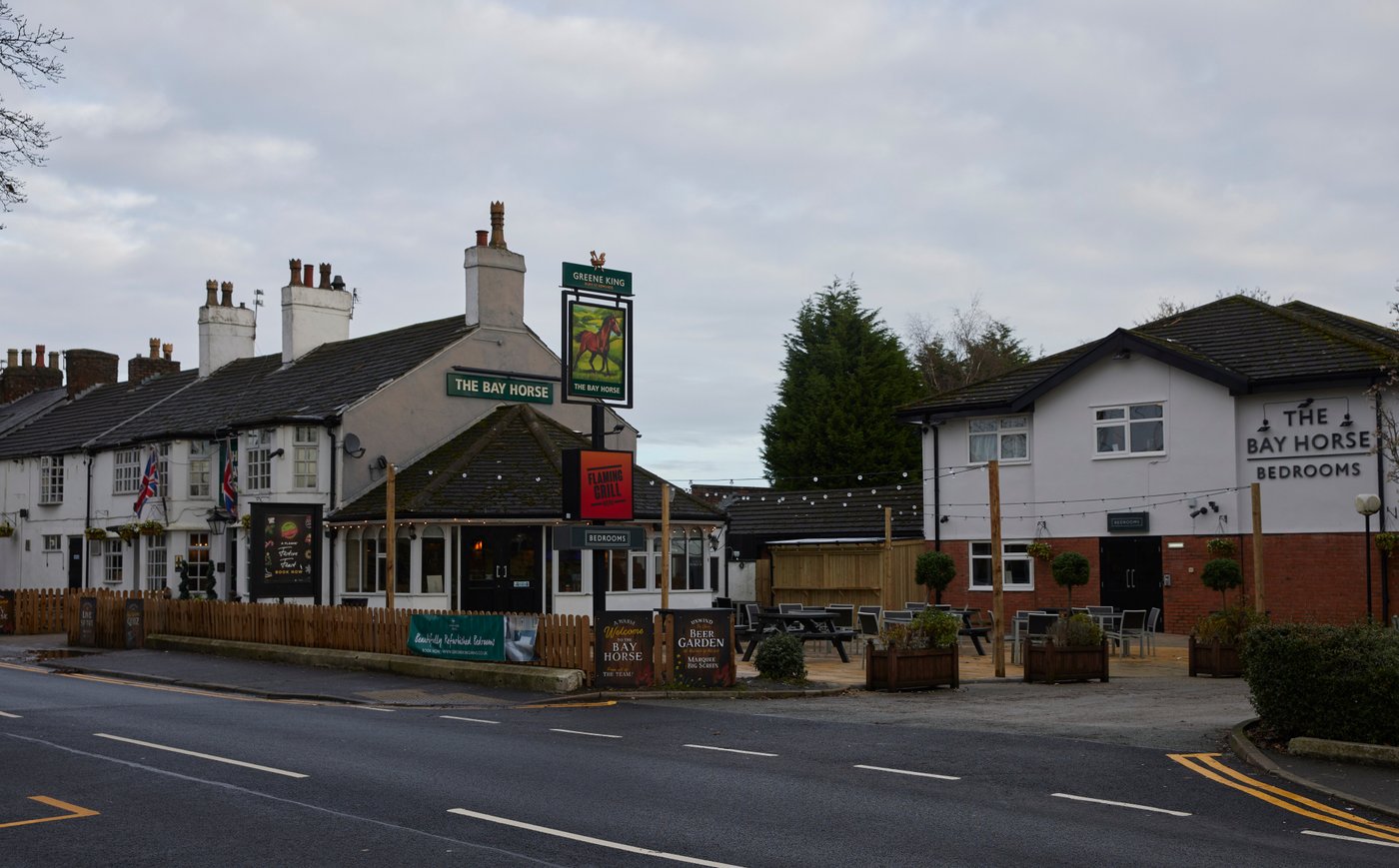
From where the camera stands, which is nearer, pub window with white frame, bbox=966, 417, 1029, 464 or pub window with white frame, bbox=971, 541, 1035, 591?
pub window with white frame, bbox=971, 541, 1035, 591

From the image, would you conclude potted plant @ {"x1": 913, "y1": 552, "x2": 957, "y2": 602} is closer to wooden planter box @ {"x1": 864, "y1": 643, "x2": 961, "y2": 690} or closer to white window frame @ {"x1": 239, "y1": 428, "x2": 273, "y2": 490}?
wooden planter box @ {"x1": 864, "y1": 643, "x2": 961, "y2": 690}

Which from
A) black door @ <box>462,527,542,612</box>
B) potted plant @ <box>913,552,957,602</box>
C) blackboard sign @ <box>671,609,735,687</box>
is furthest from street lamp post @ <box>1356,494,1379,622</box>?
black door @ <box>462,527,542,612</box>

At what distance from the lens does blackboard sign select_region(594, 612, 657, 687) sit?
19.8 m

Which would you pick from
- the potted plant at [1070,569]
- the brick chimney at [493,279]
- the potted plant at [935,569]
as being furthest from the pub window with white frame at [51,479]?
the potted plant at [1070,569]

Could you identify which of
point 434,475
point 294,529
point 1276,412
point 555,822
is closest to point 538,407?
point 434,475

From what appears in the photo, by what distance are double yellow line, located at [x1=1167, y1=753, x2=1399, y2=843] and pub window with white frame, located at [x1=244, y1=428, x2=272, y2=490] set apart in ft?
86.0

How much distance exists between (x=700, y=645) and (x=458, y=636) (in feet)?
15.6

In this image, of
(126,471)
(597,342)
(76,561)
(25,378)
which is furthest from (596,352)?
(25,378)

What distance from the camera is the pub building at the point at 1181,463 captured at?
2927 centimetres

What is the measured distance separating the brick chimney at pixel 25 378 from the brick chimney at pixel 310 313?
20393mm

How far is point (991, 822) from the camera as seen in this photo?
9.83 metres

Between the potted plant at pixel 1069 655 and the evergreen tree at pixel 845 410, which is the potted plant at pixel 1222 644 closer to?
the potted plant at pixel 1069 655

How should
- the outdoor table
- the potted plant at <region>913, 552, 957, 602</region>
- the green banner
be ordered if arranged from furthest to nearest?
1. the potted plant at <region>913, 552, 957, 602</region>
2. the outdoor table
3. the green banner

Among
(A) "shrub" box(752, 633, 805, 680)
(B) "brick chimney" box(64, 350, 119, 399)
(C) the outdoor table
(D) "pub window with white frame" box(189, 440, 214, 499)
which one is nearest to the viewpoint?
(A) "shrub" box(752, 633, 805, 680)
